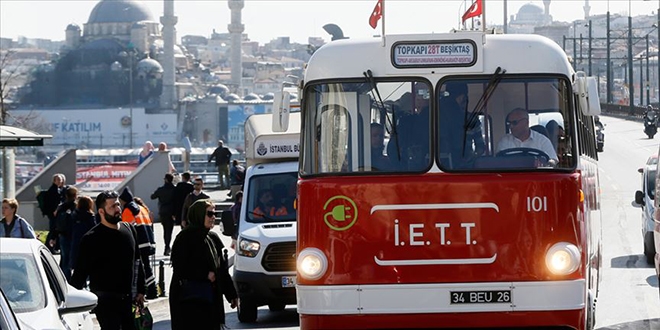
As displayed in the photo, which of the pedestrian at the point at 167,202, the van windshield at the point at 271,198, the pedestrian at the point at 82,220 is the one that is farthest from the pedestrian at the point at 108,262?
the pedestrian at the point at 167,202

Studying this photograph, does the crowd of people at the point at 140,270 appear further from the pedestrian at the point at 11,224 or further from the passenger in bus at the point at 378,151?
the pedestrian at the point at 11,224

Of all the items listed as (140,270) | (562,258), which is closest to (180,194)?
(140,270)

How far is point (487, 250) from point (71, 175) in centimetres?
2501

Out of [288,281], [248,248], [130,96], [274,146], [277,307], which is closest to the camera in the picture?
[288,281]

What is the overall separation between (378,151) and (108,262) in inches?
91.3

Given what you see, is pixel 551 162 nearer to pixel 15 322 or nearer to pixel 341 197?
pixel 341 197

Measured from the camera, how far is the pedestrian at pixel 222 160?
3919cm

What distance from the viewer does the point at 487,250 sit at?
29.9 feet

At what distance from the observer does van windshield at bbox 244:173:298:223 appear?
15766 millimetres

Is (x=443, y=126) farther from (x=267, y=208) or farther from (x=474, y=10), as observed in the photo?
(x=267, y=208)

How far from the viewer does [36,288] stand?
838 centimetres

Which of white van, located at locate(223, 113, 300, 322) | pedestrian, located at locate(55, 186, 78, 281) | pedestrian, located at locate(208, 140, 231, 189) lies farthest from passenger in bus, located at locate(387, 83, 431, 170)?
pedestrian, located at locate(208, 140, 231, 189)

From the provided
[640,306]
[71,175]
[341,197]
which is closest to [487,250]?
[341,197]

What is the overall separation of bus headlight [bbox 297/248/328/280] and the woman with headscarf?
93 centimetres
